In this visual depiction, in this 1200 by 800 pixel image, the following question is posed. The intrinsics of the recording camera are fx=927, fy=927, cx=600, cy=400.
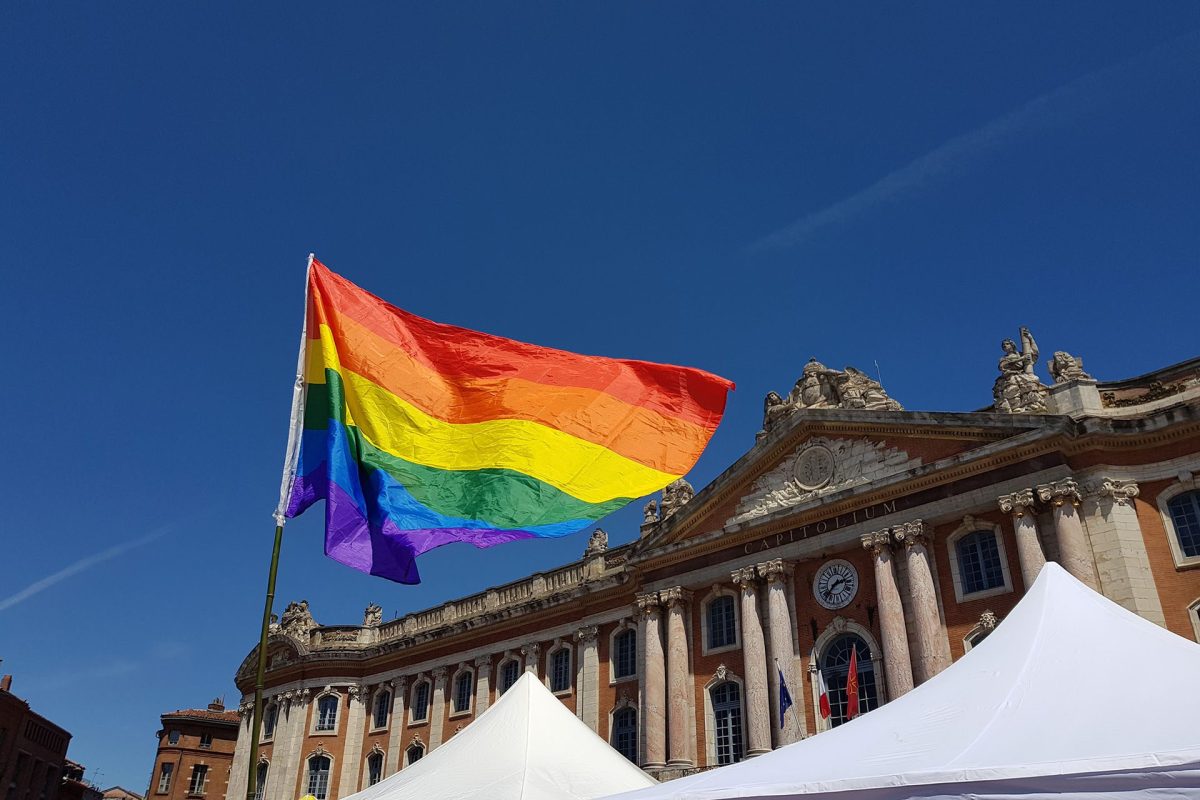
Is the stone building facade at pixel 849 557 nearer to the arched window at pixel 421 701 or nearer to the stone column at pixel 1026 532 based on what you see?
the stone column at pixel 1026 532

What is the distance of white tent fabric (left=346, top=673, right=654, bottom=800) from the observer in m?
12.1

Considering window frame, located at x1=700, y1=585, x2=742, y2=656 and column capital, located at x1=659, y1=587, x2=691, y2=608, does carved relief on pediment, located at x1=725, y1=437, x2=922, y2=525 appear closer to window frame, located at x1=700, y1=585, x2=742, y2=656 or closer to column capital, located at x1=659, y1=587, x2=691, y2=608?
window frame, located at x1=700, y1=585, x2=742, y2=656

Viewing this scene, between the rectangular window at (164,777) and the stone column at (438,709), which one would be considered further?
the rectangular window at (164,777)

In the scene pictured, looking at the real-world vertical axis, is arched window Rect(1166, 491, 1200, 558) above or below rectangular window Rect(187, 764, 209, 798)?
below

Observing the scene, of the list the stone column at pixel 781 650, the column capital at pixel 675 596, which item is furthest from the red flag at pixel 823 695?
the column capital at pixel 675 596

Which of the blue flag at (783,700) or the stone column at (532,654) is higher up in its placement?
the stone column at (532,654)

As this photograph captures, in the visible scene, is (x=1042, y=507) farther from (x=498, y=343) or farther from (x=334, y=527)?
A: (x=334, y=527)

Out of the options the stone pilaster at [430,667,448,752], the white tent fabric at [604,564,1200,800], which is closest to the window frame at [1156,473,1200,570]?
the white tent fabric at [604,564,1200,800]

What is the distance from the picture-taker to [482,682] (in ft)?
126

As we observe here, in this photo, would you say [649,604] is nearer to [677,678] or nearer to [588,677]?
[677,678]

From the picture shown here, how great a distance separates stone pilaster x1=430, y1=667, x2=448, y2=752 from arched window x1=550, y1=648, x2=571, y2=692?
20.7 feet

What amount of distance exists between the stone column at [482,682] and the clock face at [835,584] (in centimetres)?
1634

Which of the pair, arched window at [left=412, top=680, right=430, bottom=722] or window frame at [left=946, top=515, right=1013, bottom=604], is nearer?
window frame at [left=946, top=515, right=1013, bottom=604]

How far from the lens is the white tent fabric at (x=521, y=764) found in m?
12.1
